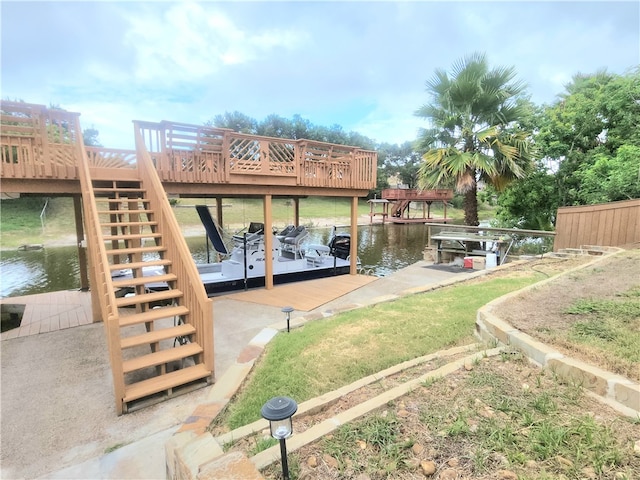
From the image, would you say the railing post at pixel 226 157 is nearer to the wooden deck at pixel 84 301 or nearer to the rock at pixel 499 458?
the wooden deck at pixel 84 301

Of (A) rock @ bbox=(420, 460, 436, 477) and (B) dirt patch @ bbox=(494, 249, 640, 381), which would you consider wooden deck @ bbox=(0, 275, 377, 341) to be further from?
(A) rock @ bbox=(420, 460, 436, 477)

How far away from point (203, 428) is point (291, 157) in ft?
21.4

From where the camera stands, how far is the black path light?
4.76 ft

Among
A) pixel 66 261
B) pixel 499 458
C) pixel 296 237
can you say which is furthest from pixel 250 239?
pixel 66 261

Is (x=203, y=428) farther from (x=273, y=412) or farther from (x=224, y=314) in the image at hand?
(x=224, y=314)

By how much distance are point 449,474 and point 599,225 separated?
8.31m

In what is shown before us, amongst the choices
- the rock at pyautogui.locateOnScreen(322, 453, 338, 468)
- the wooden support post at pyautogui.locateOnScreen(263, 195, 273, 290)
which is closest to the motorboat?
the wooden support post at pyautogui.locateOnScreen(263, 195, 273, 290)

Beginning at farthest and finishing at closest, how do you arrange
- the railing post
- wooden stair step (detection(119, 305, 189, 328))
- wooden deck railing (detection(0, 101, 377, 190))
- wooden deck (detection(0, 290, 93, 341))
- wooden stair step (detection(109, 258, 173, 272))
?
the railing post → wooden deck (detection(0, 290, 93, 341)) → wooden deck railing (detection(0, 101, 377, 190)) → wooden stair step (detection(109, 258, 173, 272)) → wooden stair step (detection(119, 305, 189, 328))

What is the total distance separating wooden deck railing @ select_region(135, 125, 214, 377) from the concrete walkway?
0.47 meters

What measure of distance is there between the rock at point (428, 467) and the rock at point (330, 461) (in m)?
0.42

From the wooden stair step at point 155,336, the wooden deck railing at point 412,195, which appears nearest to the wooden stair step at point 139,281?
the wooden stair step at point 155,336

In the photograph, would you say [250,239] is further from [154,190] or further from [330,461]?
[330,461]

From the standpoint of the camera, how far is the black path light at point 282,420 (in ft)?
4.76

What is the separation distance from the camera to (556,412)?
1847 millimetres
